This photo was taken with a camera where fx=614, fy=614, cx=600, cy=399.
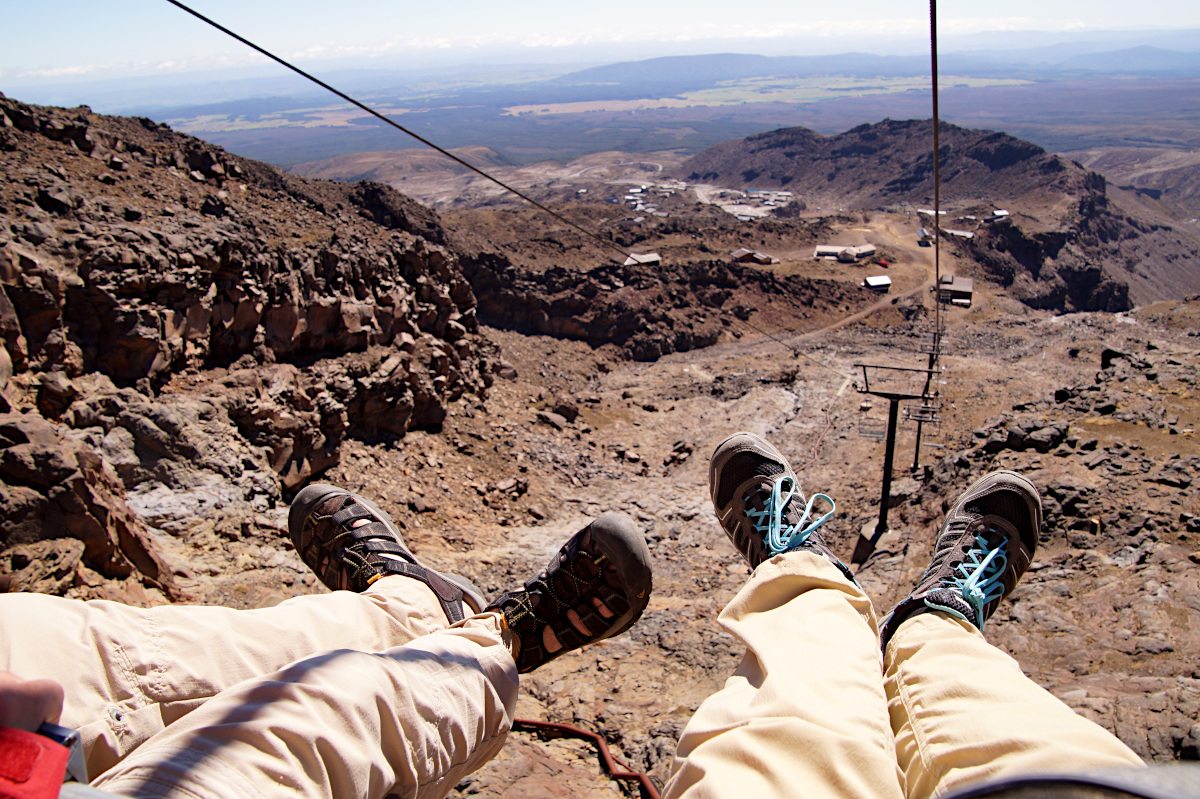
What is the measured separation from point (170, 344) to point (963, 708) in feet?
27.2

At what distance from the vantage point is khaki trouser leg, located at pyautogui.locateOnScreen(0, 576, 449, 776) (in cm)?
168

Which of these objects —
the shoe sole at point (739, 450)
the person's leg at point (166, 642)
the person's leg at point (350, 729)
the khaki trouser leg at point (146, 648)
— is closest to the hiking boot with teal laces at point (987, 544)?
the shoe sole at point (739, 450)

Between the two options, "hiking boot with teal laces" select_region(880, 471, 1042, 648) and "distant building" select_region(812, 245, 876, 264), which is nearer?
"hiking boot with teal laces" select_region(880, 471, 1042, 648)

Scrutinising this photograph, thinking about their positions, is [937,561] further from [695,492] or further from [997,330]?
[997,330]

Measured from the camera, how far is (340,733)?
A: 1621mm

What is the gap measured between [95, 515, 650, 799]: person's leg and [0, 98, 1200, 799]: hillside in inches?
40.2

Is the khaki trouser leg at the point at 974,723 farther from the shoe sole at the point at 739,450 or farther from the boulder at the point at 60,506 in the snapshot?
the boulder at the point at 60,506

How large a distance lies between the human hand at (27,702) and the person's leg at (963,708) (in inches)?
70.8

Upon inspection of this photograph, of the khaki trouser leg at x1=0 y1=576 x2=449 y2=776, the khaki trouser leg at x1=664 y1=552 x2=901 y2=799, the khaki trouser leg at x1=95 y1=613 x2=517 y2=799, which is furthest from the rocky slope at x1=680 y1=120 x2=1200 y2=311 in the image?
the khaki trouser leg at x1=0 y1=576 x2=449 y2=776

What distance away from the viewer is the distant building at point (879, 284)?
31188 mm

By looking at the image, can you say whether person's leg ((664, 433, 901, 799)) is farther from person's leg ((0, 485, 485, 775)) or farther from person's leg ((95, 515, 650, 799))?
person's leg ((0, 485, 485, 775))

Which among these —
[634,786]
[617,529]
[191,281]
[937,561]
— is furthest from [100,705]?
[191,281]

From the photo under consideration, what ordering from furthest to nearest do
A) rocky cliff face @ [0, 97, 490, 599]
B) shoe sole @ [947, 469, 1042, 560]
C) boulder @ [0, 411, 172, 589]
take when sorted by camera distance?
rocky cliff face @ [0, 97, 490, 599] → boulder @ [0, 411, 172, 589] → shoe sole @ [947, 469, 1042, 560]

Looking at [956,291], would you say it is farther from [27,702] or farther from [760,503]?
[27,702]
